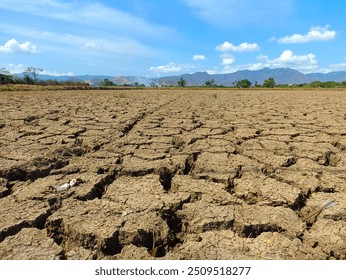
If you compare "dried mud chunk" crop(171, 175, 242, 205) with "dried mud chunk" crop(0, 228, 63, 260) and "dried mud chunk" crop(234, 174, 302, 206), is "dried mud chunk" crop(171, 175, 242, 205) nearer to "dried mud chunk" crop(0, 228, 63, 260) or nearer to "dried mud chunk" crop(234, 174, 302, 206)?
"dried mud chunk" crop(234, 174, 302, 206)

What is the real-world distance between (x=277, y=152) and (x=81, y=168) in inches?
67.1

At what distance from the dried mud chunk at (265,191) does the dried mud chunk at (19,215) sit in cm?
113

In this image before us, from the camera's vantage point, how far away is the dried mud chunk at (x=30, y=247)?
1.41 metres

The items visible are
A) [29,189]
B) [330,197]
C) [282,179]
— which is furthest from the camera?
[282,179]

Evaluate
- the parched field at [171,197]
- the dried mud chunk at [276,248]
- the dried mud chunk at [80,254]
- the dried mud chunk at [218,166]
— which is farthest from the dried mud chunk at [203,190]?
the dried mud chunk at [80,254]

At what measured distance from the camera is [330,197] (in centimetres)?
196

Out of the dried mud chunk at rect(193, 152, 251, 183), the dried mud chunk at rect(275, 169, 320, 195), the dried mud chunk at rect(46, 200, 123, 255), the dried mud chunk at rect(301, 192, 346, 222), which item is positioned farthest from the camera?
the dried mud chunk at rect(193, 152, 251, 183)

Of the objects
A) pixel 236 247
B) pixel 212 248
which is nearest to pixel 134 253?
pixel 212 248

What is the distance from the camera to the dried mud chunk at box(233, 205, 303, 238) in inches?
64.1

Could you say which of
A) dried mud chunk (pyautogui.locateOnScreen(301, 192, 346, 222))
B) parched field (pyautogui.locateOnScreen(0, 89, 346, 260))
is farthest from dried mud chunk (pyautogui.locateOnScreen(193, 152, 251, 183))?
dried mud chunk (pyautogui.locateOnScreen(301, 192, 346, 222))

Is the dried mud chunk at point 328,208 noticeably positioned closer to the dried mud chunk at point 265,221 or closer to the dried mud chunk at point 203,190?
the dried mud chunk at point 265,221

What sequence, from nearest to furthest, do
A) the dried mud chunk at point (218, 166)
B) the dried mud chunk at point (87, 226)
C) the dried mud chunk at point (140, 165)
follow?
the dried mud chunk at point (87, 226), the dried mud chunk at point (218, 166), the dried mud chunk at point (140, 165)
